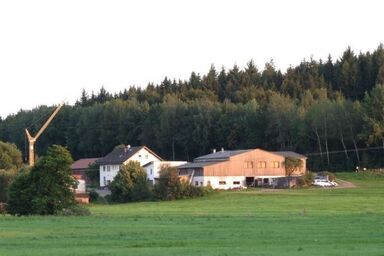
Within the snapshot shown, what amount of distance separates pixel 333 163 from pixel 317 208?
59.6m

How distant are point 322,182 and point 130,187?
24.0 m

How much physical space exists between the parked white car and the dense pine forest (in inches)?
635

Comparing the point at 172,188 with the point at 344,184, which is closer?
the point at 172,188

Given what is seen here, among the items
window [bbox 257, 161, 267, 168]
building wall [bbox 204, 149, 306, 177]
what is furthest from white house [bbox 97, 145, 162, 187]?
window [bbox 257, 161, 267, 168]

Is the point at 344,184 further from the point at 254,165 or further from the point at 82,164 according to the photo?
the point at 82,164

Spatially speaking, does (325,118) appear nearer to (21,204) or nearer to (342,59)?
(342,59)

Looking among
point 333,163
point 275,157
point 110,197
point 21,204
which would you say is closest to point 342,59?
point 333,163

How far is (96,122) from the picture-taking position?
172500 mm

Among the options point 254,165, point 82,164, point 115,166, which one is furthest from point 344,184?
point 82,164

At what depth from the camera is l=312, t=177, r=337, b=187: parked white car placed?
109500 millimetres

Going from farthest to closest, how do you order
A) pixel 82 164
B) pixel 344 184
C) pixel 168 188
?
1. pixel 82 164
2. pixel 344 184
3. pixel 168 188

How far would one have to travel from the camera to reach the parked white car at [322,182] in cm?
10950

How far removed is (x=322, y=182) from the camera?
110938mm

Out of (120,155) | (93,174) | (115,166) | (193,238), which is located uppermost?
(120,155)
